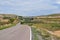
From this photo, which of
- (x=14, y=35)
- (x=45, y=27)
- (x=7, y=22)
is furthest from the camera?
(x=7, y=22)

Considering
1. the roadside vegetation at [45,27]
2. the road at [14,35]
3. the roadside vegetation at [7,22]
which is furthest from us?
the roadside vegetation at [7,22]

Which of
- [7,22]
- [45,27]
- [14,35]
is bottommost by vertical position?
[45,27]

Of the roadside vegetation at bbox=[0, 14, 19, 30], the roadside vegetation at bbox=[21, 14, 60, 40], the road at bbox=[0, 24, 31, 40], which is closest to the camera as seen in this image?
the road at bbox=[0, 24, 31, 40]

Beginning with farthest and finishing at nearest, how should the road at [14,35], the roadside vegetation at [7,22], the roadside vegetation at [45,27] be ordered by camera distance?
the roadside vegetation at [7,22] → the roadside vegetation at [45,27] → the road at [14,35]

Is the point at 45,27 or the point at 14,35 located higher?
the point at 14,35

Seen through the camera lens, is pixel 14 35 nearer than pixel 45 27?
Yes

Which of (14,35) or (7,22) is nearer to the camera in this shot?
(14,35)

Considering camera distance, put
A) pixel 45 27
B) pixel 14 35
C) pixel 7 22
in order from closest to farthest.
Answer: pixel 14 35
pixel 45 27
pixel 7 22

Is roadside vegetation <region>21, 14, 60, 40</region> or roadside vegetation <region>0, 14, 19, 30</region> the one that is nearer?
roadside vegetation <region>21, 14, 60, 40</region>

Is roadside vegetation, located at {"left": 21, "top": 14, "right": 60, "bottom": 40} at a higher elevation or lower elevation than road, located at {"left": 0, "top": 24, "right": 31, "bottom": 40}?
lower

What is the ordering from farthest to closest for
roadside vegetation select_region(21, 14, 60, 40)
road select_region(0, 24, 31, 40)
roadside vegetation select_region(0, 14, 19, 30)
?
roadside vegetation select_region(0, 14, 19, 30) → roadside vegetation select_region(21, 14, 60, 40) → road select_region(0, 24, 31, 40)

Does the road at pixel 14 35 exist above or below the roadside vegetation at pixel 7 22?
above

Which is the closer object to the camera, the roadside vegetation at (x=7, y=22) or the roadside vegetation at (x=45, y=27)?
the roadside vegetation at (x=45, y=27)

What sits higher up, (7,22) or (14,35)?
(14,35)
